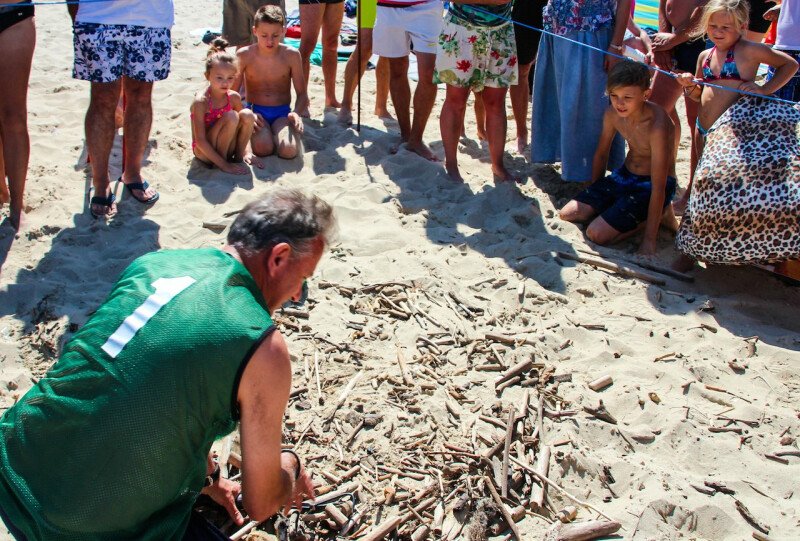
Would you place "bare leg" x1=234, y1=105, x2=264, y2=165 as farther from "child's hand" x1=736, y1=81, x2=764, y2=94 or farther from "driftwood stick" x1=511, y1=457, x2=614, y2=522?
"driftwood stick" x1=511, y1=457, x2=614, y2=522

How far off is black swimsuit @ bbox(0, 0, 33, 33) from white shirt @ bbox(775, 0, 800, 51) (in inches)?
186

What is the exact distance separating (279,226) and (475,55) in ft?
13.0

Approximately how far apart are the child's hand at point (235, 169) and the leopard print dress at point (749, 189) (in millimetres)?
3163

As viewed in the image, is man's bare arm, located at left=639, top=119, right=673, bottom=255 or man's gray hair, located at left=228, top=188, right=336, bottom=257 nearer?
man's gray hair, located at left=228, top=188, right=336, bottom=257

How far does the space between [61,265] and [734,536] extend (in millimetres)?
3753

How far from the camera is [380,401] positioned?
3557 millimetres

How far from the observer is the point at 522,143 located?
271 inches

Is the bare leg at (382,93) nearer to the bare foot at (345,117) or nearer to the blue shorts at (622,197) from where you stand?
the bare foot at (345,117)

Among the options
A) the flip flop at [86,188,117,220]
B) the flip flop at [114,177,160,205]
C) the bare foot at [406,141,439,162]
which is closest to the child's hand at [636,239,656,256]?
the bare foot at [406,141,439,162]

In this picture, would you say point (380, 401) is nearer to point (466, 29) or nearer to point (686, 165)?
point (466, 29)

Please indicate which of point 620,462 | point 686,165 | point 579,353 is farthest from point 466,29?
point 620,462

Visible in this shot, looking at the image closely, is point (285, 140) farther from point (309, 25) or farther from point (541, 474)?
point (541, 474)

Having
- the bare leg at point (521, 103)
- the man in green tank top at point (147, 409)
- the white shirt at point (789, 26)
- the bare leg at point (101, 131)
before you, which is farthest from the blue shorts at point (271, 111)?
the man in green tank top at point (147, 409)

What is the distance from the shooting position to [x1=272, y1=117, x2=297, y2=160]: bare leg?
6.09m
